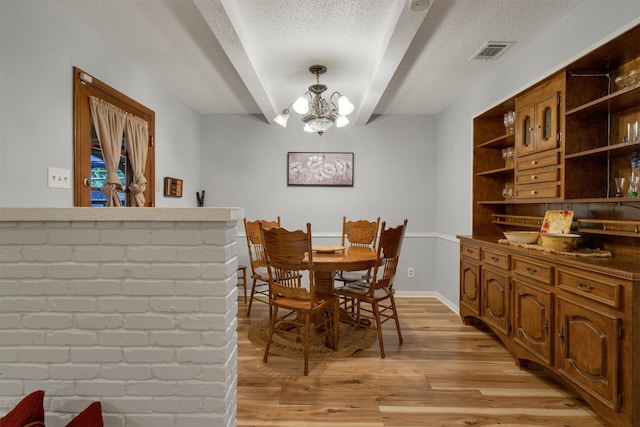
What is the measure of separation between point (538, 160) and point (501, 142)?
686 mm

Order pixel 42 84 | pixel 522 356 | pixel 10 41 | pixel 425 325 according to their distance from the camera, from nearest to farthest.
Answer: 1. pixel 10 41
2. pixel 42 84
3. pixel 522 356
4. pixel 425 325

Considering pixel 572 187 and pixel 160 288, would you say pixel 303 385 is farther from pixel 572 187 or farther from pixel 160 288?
pixel 572 187

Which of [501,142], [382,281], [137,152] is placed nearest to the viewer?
[382,281]

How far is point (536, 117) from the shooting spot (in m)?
2.44

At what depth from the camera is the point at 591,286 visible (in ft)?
5.61

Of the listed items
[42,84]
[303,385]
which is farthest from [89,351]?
[42,84]

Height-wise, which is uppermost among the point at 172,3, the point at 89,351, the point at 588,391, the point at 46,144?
the point at 172,3

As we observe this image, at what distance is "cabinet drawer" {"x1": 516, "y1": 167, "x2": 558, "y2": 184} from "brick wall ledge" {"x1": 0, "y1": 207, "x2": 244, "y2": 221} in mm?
2254

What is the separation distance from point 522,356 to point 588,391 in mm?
565

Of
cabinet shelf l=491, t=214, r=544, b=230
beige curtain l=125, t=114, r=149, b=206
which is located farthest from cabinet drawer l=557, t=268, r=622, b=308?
beige curtain l=125, t=114, r=149, b=206

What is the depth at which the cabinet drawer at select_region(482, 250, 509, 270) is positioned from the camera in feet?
8.22

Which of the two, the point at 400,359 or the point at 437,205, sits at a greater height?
the point at 437,205

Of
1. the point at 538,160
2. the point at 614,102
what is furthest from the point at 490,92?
the point at 614,102

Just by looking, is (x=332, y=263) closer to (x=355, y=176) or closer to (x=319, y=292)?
(x=319, y=292)
